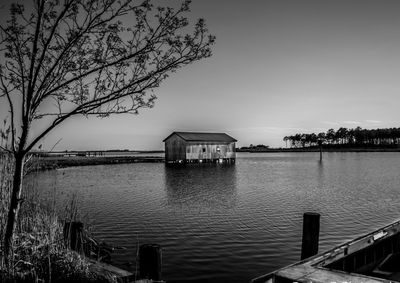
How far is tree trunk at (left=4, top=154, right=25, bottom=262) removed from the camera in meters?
5.55

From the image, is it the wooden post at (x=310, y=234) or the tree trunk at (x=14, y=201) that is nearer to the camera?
the tree trunk at (x=14, y=201)

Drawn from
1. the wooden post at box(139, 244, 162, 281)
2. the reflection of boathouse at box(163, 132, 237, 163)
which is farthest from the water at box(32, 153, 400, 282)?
the reflection of boathouse at box(163, 132, 237, 163)

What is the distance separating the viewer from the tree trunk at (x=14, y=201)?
5.55m

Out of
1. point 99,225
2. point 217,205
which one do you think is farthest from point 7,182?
point 217,205

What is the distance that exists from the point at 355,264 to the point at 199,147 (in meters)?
55.3

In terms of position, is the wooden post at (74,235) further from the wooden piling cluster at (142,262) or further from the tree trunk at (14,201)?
the tree trunk at (14,201)

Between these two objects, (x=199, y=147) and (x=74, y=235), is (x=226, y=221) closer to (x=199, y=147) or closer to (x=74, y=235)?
(x=74, y=235)

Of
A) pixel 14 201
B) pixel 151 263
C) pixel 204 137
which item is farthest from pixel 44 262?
pixel 204 137

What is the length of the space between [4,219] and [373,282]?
289 inches

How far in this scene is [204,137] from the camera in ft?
210

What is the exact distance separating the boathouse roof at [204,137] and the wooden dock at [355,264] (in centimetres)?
5245

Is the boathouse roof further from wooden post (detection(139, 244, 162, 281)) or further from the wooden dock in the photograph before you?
wooden post (detection(139, 244, 162, 281))

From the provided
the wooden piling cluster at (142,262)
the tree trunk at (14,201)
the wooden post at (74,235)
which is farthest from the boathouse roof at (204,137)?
the tree trunk at (14,201)

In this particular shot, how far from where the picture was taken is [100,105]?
18.9 ft
